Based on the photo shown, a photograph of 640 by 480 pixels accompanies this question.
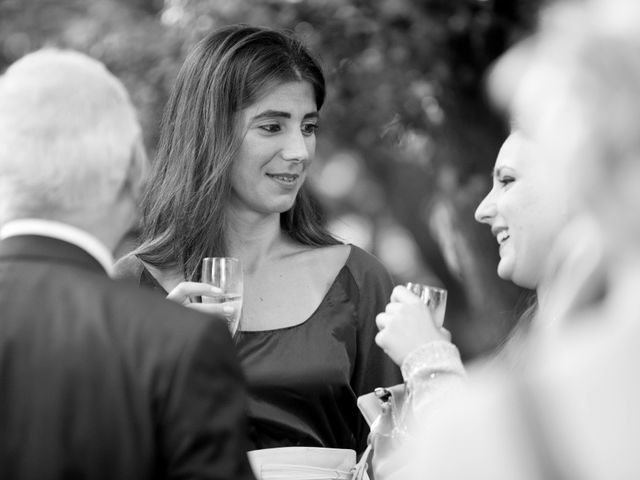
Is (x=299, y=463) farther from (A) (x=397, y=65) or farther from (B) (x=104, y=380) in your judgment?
(A) (x=397, y=65)

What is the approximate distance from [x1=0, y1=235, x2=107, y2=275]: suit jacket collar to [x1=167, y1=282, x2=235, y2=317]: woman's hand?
127cm

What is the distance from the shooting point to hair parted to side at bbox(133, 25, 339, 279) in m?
4.64

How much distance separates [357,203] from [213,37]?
53.0 ft

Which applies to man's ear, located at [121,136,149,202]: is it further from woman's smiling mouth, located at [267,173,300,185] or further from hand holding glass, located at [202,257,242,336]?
woman's smiling mouth, located at [267,173,300,185]

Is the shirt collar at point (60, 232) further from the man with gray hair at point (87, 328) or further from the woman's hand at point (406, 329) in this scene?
the woman's hand at point (406, 329)

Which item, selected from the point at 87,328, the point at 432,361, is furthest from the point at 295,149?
the point at 87,328

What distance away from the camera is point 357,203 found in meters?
21.0

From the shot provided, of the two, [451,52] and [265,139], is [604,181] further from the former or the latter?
[451,52]

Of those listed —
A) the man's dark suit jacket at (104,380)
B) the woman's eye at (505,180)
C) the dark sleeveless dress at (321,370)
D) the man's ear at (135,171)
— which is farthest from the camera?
the dark sleeveless dress at (321,370)

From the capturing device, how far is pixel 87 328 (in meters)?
2.46

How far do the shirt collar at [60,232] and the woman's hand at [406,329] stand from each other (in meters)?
1.17

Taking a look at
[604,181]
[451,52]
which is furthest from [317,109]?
[451,52]

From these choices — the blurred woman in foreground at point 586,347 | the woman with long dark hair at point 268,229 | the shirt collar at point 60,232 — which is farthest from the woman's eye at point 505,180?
the blurred woman in foreground at point 586,347

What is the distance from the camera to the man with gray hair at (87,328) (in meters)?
2.42
